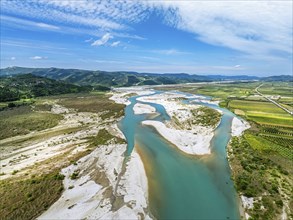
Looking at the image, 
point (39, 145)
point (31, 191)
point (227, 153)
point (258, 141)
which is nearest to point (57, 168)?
point (31, 191)

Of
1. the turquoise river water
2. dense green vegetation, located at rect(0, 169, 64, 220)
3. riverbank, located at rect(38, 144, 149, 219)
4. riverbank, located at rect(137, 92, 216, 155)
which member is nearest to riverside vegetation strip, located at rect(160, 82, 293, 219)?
the turquoise river water

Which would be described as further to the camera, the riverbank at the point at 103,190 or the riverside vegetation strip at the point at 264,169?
the riverside vegetation strip at the point at 264,169

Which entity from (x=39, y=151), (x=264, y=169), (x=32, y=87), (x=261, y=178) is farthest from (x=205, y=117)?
(x=32, y=87)

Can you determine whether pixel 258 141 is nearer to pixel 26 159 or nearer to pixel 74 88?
pixel 26 159

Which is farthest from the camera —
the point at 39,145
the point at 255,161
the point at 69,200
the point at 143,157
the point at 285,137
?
the point at 285,137

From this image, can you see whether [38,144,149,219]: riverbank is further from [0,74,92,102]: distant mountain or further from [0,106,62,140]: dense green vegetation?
[0,74,92,102]: distant mountain

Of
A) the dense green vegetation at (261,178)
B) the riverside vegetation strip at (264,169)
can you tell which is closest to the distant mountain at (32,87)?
the riverside vegetation strip at (264,169)

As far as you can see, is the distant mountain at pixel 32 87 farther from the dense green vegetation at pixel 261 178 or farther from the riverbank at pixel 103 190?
the dense green vegetation at pixel 261 178
